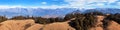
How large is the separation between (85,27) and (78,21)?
63.1 inches

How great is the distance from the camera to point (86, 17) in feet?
144

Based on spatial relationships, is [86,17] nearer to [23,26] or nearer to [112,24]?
[112,24]

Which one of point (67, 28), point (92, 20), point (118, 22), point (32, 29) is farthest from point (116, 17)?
point (32, 29)

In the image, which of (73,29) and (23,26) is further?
(23,26)

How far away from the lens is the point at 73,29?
4203cm

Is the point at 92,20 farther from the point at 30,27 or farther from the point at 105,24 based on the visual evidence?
the point at 30,27

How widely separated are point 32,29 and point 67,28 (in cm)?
485

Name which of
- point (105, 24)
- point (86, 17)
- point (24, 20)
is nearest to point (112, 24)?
point (105, 24)

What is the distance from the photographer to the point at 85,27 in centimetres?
4191

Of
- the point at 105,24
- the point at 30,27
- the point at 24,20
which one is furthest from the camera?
the point at 24,20

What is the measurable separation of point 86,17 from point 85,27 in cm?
236

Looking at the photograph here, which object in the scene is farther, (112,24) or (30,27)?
(30,27)

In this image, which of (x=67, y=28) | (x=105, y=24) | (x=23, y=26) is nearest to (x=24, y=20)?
(x=23, y=26)

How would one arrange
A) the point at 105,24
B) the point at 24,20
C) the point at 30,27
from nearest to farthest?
the point at 105,24
the point at 30,27
the point at 24,20
